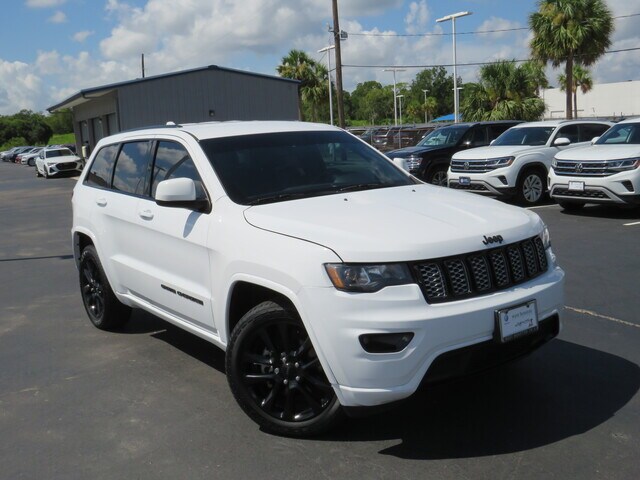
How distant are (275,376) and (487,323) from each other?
1178 millimetres

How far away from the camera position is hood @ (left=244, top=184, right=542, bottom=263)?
3.39m

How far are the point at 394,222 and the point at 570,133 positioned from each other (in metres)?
11.7

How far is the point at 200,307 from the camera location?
4.33 metres

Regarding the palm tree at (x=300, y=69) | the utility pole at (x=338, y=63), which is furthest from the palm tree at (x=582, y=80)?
the utility pole at (x=338, y=63)

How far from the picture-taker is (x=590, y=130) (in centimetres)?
1440

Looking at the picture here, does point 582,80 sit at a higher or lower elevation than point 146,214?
higher

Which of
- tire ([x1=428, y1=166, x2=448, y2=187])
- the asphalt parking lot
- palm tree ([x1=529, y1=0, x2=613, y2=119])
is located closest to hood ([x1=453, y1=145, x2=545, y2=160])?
tire ([x1=428, y1=166, x2=448, y2=187])

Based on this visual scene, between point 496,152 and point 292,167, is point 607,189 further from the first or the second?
point 292,167

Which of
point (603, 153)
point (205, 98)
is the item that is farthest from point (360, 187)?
point (205, 98)

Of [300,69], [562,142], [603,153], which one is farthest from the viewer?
[300,69]

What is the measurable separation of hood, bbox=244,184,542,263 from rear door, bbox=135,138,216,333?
51 centimetres

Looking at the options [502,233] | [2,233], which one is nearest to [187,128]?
[502,233]

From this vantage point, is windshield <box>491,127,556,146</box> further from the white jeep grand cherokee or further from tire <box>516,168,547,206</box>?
the white jeep grand cherokee

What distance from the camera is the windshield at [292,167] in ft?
Result: 14.4
